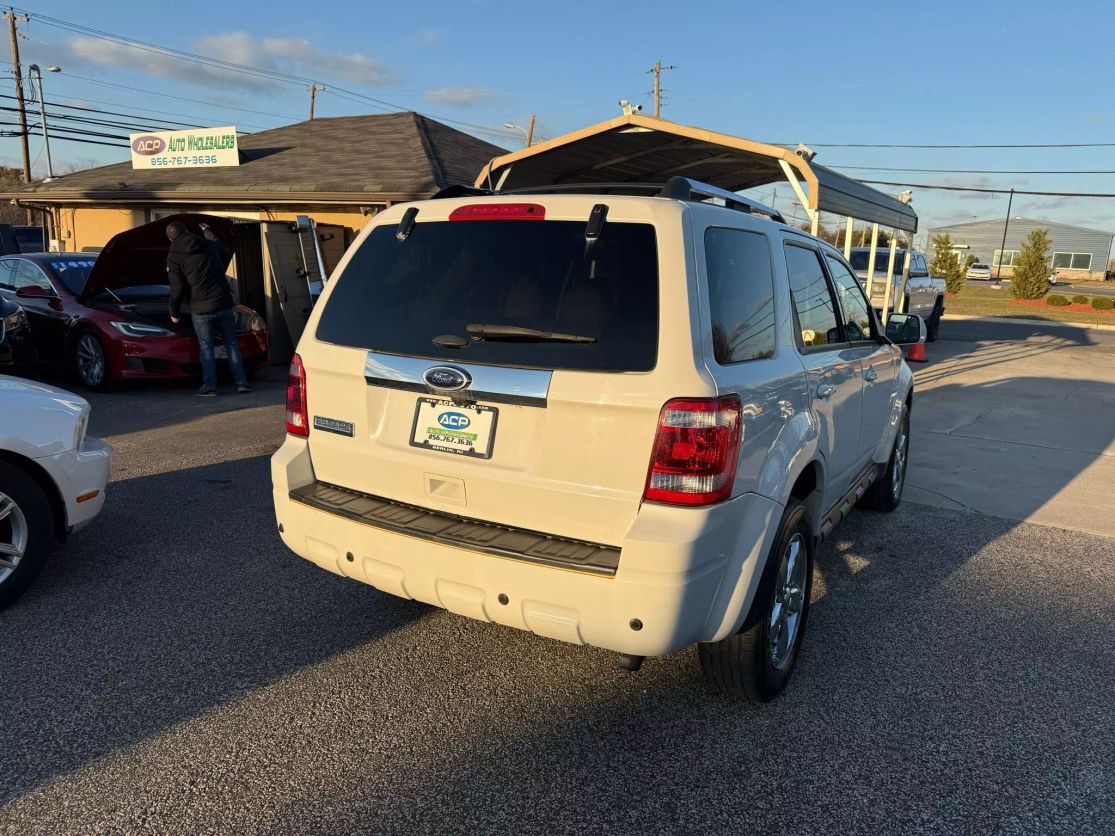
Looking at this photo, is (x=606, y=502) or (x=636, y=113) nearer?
(x=606, y=502)

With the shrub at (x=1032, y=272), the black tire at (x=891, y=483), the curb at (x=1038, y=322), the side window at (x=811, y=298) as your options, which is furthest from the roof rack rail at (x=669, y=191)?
the shrub at (x=1032, y=272)

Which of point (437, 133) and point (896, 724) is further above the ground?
point (437, 133)

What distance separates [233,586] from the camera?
411 centimetres

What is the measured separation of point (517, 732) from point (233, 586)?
6.34 ft

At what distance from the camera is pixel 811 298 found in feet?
12.5

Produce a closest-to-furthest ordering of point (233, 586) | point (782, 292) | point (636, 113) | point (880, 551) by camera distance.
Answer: point (782, 292), point (233, 586), point (880, 551), point (636, 113)

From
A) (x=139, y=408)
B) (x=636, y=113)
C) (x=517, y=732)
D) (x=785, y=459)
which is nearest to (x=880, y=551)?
(x=785, y=459)

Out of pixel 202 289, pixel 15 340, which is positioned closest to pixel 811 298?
pixel 202 289

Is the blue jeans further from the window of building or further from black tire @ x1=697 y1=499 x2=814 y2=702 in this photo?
the window of building

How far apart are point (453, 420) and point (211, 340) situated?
7.44 metres

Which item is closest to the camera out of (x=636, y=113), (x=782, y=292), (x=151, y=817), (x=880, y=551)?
(x=151, y=817)

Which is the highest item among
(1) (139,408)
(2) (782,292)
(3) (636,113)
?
(3) (636,113)

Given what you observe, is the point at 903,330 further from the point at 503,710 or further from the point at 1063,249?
the point at 1063,249

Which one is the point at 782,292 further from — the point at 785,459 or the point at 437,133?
the point at 437,133
